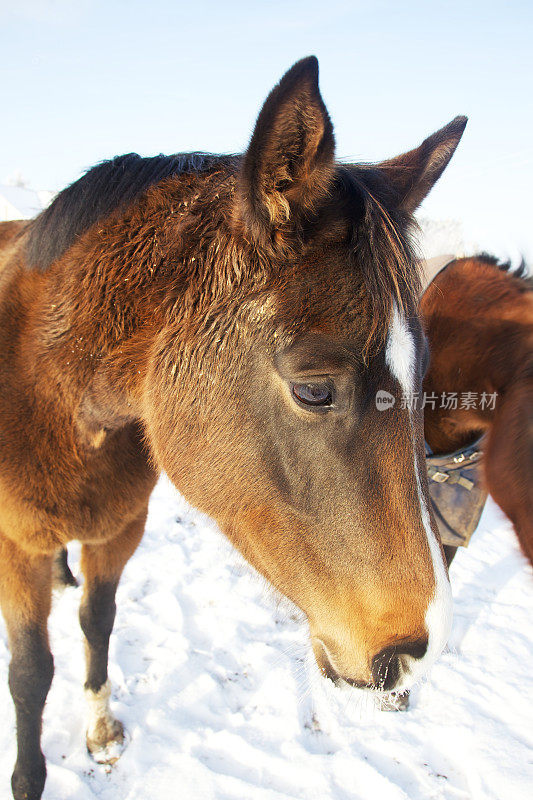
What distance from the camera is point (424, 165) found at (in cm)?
173

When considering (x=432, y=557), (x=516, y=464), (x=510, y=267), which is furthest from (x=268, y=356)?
(x=510, y=267)

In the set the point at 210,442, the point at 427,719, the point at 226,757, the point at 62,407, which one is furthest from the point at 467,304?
the point at 226,757

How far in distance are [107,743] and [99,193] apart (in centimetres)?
300

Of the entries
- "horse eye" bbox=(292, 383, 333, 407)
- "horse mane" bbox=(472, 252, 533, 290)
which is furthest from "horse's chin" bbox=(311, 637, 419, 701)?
"horse mane" bbox=(472, 252, 533, 290)

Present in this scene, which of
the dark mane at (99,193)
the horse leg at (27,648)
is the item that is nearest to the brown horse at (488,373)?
the dark mane at (99,193)

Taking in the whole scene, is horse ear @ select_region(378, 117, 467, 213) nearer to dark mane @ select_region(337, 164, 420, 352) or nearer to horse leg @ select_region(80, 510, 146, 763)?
dark mane @ select_region(337, 164, 420, 352)

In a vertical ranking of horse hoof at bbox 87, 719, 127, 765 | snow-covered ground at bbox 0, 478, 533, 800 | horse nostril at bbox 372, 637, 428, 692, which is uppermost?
horse nostril at bbox 372, 637, 428, 692

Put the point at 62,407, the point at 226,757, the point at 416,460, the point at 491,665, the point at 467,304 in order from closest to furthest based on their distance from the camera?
the point at 416,460
the point at 62,407
the point at 226,757
the point at 467,304
the point at 491,665

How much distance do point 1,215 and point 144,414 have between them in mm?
30682

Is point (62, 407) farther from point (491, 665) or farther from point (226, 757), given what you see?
point (491, 665)

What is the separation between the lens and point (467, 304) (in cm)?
289

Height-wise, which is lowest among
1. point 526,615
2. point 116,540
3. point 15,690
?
point 526,615

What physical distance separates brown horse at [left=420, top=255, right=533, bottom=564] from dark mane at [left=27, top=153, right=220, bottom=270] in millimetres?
1486

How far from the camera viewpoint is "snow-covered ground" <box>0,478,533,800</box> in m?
2.51
